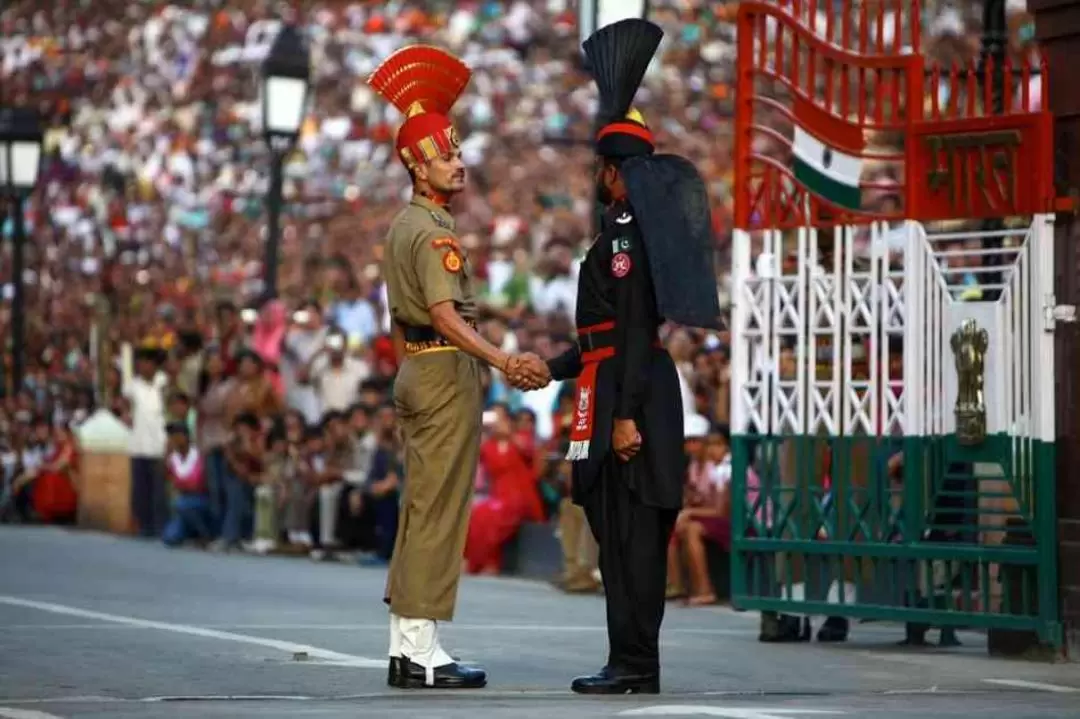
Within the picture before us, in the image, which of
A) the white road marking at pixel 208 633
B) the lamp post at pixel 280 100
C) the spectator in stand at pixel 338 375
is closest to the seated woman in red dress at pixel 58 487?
the spectator in stand at pixel 338 375

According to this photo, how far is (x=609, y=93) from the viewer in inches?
461

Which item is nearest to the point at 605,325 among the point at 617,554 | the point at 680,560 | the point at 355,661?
the point at 617,554

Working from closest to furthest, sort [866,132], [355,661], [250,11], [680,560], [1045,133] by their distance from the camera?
[355,661]
[1045,133]
[866,132]
[680,560]
[250,11]

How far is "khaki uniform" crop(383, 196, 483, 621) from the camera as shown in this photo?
447 inches

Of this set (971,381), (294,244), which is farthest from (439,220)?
(294,244)

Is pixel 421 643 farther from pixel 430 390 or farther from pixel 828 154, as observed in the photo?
pixel 828 154

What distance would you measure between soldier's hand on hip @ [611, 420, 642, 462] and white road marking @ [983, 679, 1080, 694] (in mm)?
2063

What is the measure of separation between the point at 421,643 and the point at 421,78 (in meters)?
2.26

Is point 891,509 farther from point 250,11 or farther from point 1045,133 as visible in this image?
point 250,11

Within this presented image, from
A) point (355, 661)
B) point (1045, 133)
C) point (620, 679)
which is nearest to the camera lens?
point (620, 679)

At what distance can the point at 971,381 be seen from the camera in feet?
46.1

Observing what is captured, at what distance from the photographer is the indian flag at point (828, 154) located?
583 inches

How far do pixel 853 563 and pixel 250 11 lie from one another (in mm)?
37028

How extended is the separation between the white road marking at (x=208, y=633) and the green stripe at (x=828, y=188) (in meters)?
3.63
